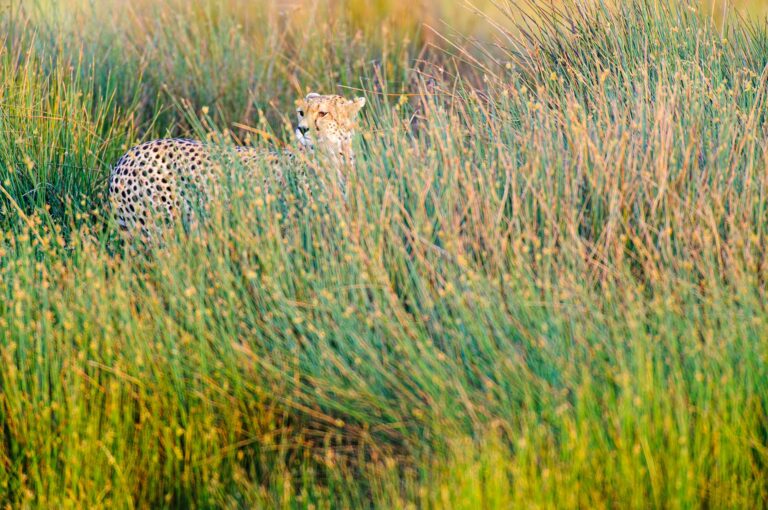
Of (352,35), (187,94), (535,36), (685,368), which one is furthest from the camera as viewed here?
(352,35)

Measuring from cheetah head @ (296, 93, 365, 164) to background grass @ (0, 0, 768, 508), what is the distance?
338mm

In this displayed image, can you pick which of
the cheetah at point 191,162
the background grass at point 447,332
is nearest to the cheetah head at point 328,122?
the cheetah at point 191,162

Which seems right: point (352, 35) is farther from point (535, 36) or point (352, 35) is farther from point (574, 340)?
point (574, 340)

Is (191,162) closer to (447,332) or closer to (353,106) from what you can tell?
→ (353,106)

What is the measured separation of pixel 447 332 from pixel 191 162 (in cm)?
183

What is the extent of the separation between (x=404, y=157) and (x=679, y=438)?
1452 millimetres

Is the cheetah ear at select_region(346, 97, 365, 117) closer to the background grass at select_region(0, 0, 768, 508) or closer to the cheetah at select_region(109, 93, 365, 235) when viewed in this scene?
the cheetah at select_region(109, 93, 365, 235)

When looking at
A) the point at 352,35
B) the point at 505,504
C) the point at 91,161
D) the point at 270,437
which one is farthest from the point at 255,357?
the point at 352,35

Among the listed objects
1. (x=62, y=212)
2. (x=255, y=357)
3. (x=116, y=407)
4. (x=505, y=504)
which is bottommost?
(x=62, y=212)

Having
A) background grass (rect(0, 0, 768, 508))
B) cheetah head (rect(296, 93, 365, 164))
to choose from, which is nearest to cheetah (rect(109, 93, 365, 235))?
cheetah head (rect(296, 93, 365, 164))

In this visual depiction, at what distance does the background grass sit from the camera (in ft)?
8.89

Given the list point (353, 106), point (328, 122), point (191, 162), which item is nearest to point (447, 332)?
point (328, 122)

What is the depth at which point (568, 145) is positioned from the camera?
3.64m

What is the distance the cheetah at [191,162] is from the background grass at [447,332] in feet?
0.65
